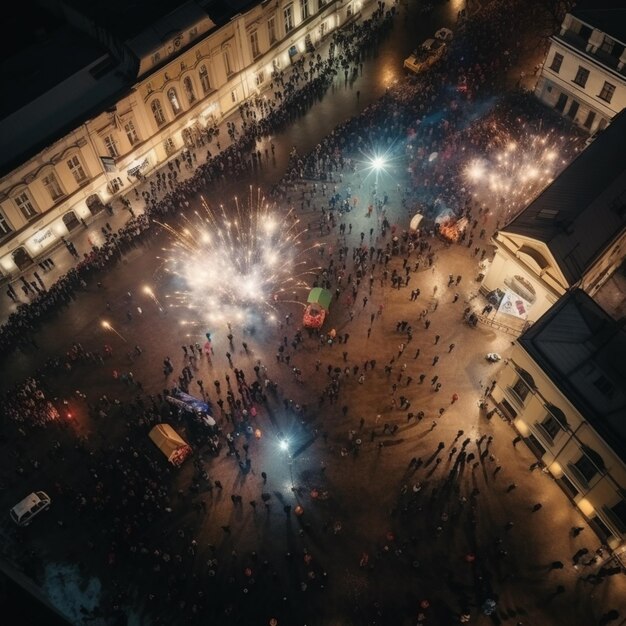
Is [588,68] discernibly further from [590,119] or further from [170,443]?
[170,443]

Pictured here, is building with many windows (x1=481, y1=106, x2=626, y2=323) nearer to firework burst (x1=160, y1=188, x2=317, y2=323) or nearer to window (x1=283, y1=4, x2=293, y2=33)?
firework burst (x1=160, y1=188, x2=317, y2=323)

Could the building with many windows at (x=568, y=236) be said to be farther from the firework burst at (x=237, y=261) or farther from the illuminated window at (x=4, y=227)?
the illuminated window at (x=4, y=227)

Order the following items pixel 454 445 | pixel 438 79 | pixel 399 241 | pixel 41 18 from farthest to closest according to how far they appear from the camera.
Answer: pixel 438 79 < pixel 41 18 < pixel 399 241 < pixel 454 445

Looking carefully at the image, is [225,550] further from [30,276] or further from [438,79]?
[438,79]

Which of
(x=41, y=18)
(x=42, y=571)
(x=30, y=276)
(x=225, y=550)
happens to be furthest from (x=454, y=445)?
(x=41, y=18)

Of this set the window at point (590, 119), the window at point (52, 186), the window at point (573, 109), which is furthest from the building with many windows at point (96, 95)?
the window at point (590, 119)

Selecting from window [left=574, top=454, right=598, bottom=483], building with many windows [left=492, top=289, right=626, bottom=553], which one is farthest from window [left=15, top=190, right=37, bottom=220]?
window [left=574, top=454, right=598, bottom=483]

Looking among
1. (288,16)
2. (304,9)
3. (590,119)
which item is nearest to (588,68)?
(590,119)
